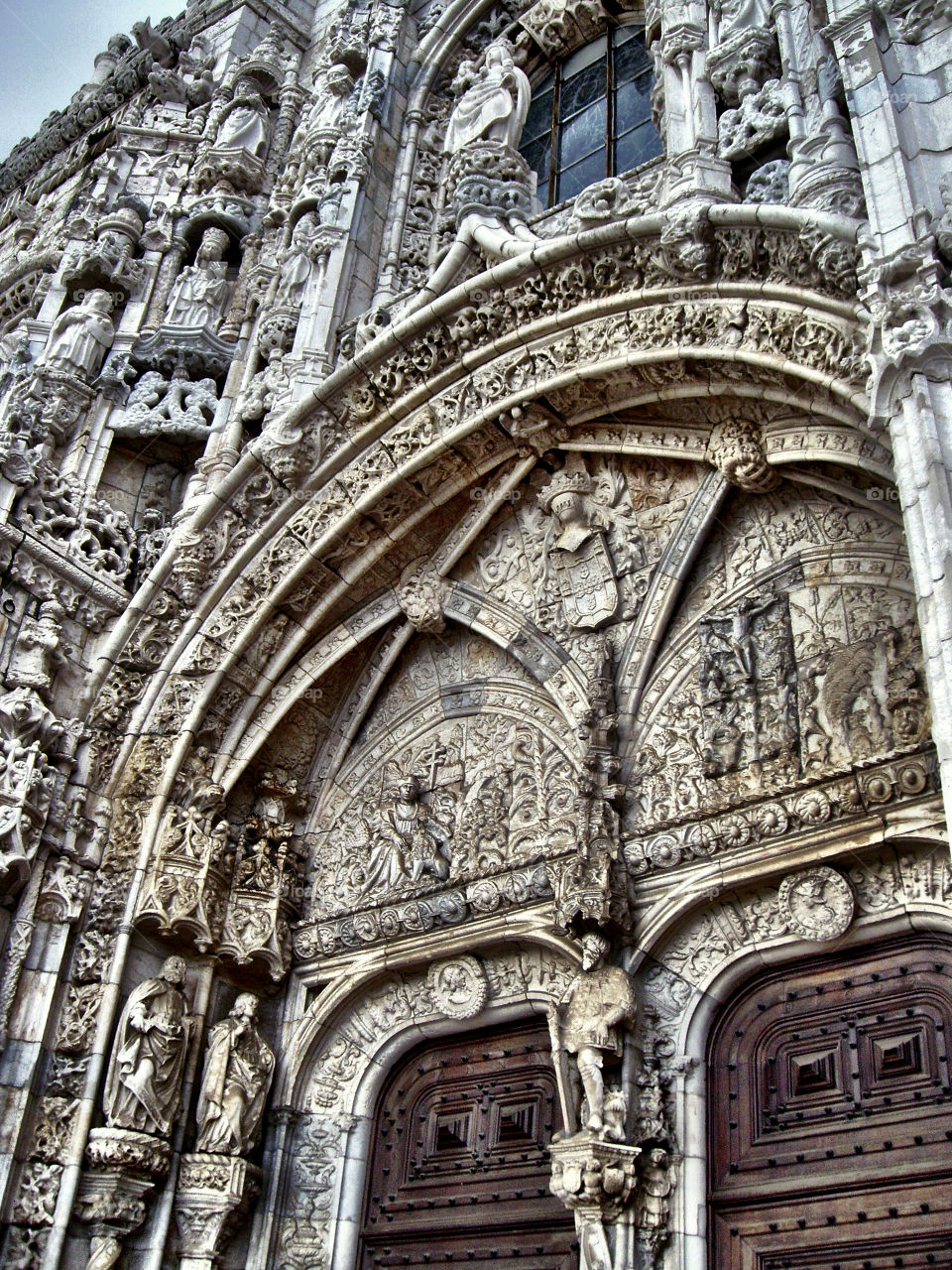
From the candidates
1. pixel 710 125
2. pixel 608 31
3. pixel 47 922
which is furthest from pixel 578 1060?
pixel 608 31

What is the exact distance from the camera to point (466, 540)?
705cm

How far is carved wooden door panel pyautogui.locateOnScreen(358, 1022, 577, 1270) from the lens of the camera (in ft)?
18.4

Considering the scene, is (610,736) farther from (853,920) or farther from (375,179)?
(375,179)

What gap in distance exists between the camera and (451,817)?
6.71 m

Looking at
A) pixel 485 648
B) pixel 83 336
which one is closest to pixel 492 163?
pixel 485 648

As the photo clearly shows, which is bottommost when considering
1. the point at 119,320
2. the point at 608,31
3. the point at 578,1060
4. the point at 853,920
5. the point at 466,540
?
the point at 578,1060

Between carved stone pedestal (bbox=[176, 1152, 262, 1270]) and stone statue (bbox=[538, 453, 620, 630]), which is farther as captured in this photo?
stone statue (bbox=[538, 453, 620, 630])

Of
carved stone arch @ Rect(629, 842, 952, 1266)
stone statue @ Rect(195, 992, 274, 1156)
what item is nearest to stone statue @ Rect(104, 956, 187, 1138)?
stone statue @ Rect(195, 992, 274, 1156)

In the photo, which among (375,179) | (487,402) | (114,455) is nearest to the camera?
(487,402)

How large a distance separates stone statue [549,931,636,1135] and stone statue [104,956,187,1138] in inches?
79.0

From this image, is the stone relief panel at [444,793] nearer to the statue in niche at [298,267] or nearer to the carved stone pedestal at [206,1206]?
the carved stone pedestal at [206,1206]

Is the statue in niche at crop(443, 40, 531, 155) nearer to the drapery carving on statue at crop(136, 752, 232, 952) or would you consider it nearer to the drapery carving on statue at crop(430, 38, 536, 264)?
the drapery carving on statue at crop(430, 38, 536, 264)

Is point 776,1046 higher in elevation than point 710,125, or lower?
lower

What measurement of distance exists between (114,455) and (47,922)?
3101 mm
